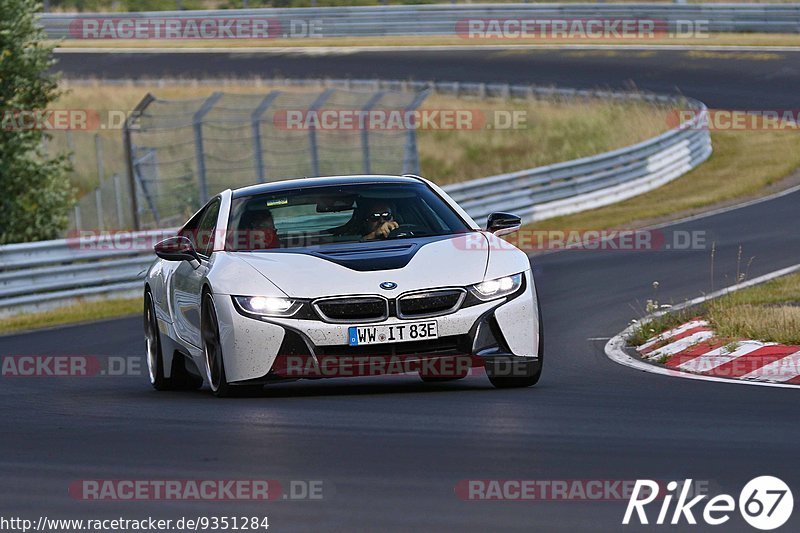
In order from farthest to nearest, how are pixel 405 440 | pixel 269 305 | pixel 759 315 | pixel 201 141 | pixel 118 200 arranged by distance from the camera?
1. pixel 118 200
2. pixel 201 141
3. pixel 759 315
4. pixel 269 305
5. pixel 405 440

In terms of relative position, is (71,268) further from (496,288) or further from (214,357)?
(496,288)

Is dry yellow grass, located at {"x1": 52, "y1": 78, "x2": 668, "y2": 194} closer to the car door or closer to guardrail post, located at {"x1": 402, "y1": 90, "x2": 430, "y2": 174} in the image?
guardrail post, located at {"x1": 402, "y1": 90, "x2": 430, "y2": 174}

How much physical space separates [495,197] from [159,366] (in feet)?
47.2

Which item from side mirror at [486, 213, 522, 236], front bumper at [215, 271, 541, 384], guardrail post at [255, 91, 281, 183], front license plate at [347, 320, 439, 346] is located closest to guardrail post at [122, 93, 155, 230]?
guardrail post at [255, 91, 281, 183]

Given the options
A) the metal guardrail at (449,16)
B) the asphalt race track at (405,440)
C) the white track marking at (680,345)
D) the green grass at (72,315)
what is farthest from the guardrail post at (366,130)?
the metal guardrail at (449,16)

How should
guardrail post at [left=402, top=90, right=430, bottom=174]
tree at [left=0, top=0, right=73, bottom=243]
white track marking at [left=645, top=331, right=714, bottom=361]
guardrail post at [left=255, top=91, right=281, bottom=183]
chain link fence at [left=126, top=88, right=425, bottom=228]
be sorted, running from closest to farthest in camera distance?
white track marking at [left=645, top=331, right=714, bottom=361] < guardrail post at [left=255, top=91, right=281, bottom=183] < tree at [left=0, top=0, right=73, bottom=243] < chain link fence at [left=126, top=88, right=425, bottom=228] < guardrail post at [left=402, top=90, right=430, bottom=174]

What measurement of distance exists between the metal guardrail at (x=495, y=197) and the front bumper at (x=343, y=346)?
970 cm

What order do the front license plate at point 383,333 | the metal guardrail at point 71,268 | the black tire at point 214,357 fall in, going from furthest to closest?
the metal guardrail at point 71,268
the black tire at point 214,357
the front license plate at point 383,333

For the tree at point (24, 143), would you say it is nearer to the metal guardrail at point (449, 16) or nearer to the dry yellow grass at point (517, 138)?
the dry yellow grass at point (517, 138)

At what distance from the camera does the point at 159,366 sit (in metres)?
11.0

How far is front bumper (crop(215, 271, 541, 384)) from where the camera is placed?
28.5 feet

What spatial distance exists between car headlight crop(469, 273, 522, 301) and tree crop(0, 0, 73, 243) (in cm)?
1787

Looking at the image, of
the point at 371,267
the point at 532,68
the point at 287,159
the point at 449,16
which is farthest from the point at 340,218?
the point at 449,16

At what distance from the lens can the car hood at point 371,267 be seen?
8711mm
